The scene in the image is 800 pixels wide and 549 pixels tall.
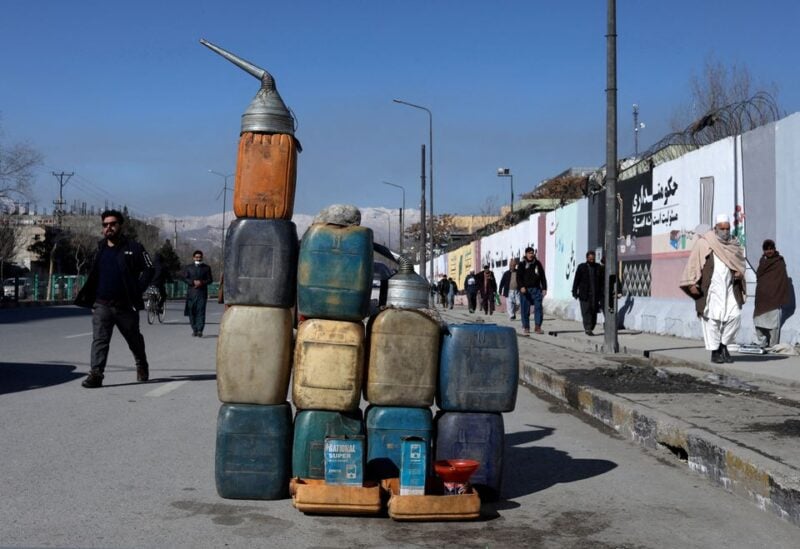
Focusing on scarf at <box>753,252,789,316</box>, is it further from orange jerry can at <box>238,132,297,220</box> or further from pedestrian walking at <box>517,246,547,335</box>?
orange jerry can at <box>238,132,297,220</box>

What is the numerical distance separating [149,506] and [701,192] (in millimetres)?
14190

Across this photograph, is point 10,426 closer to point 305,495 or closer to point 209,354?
point 305,495

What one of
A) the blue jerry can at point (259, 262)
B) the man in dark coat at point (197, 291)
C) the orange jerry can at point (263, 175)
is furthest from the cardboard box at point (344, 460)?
the man in dark coat at point (197, 291)

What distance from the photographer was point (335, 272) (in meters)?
4.86

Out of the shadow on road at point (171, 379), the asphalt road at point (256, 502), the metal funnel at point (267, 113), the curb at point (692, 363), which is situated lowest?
the asphalt road at point (256, 502)

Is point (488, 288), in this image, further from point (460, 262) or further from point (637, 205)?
point (460, 262)

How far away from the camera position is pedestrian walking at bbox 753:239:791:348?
1338 cm

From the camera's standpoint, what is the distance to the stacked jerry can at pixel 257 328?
495cm

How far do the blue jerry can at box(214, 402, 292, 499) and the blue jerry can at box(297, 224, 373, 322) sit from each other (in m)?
0.59

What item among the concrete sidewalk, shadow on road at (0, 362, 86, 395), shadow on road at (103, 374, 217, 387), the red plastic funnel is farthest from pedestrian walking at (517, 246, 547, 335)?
the red plastic funnel

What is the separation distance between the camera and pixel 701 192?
675 inches

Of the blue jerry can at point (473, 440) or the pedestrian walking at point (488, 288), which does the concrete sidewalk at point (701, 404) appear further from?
the pedestrian walking at point (488, 288)

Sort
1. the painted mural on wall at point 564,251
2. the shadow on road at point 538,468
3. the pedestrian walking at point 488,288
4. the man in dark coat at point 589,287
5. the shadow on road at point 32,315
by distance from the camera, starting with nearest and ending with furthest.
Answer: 1. the shadow on road at point 538,468
2. the man in dark coat at point 589,287
3. the shadow on road at point 32,315
4. the painted mural on wall at point 564,251
5. the pedestrian walking at point 488,288

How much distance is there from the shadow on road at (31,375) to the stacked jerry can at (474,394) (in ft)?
18.9
